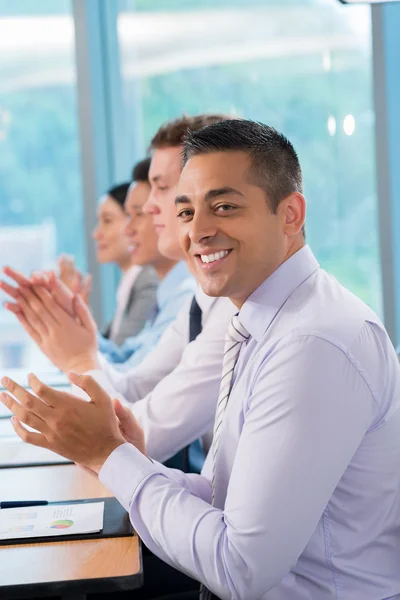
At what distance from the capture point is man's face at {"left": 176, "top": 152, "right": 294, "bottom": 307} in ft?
4.71

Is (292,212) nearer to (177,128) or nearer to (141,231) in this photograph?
(177,128)

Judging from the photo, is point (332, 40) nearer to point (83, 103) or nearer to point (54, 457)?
point (83, 103)

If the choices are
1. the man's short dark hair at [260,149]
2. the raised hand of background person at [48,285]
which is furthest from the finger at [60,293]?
the man's short dark hair at [260,149]

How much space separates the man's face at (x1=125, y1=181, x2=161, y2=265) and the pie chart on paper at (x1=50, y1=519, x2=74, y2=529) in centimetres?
204

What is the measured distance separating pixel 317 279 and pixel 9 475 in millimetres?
→ 774

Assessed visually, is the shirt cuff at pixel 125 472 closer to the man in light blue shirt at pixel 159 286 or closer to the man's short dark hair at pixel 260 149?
the man's short dark hair at pixel 260 149

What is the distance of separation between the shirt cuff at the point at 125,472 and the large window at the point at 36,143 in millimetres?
4240

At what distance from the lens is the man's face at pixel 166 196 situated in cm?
251

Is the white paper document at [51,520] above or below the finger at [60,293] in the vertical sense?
below

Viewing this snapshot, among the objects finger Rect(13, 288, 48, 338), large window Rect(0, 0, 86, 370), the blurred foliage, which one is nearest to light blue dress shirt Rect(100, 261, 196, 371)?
finger Rect(13, 288, 48, 338)

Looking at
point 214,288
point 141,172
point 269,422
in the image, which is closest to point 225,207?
point 214,288

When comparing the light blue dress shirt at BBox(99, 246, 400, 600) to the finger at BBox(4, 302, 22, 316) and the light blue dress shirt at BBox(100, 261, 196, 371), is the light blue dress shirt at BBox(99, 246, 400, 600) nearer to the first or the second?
the finger at BBox(4, 302, 22, 316)

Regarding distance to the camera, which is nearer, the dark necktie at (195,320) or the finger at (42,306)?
the dark necktie at (195,320)

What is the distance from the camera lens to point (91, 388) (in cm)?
136
